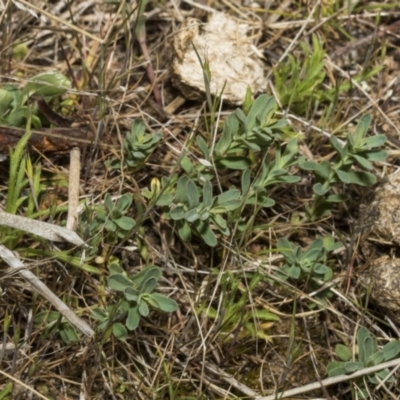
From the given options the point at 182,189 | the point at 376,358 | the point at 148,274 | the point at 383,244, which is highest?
the point at 182,189

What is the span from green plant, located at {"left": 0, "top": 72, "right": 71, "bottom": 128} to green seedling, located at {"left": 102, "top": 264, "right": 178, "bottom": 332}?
787mm

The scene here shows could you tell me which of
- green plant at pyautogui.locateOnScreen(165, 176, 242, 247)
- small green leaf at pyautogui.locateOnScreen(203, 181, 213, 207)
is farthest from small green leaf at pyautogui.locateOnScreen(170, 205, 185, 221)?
small green leaf at pyautogui.locateOnScreen(203, 181, 213, 207)

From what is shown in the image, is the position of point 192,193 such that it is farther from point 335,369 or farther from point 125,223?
point 335,369

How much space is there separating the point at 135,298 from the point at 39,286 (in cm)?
36

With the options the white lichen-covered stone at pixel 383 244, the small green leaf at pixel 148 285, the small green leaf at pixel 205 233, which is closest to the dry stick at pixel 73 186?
the small green leaf at pixel 148 285

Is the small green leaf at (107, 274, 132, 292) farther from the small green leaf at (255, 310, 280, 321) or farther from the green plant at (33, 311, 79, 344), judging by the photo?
the small green leaf at (255, 310, 280, 321)

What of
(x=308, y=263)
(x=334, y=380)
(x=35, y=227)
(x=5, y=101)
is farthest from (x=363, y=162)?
(x=5, y=101)

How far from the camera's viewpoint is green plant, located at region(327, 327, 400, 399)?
2648 millimetres

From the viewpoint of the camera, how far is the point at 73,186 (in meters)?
2.86

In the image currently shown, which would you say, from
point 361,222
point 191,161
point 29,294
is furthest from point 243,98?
point 29,294

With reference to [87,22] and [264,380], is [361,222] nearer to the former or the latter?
[264,380]

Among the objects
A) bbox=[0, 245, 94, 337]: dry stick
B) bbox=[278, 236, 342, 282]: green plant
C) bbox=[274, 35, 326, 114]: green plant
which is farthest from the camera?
bbox=[274, 35, 326, 114]: green plant

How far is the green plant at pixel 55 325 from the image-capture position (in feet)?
8.67

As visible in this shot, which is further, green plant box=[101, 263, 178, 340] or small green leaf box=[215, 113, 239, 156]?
small green leaf box=[215, 113, 239, 156]
